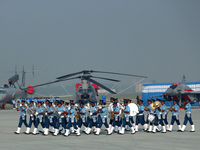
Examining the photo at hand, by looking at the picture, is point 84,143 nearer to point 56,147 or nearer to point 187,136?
point 56,147

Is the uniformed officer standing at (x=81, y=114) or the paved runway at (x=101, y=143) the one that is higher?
the uniformed officer standing at (x=81, y=114)

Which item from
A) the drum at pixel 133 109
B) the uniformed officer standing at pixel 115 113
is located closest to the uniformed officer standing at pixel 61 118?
the uniformed officer standing at pixel 115 113

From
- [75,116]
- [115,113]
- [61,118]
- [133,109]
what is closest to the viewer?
[61,118]

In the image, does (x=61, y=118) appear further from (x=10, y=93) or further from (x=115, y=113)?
(x=10, y=93)

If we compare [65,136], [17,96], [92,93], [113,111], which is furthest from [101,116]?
[17,96]

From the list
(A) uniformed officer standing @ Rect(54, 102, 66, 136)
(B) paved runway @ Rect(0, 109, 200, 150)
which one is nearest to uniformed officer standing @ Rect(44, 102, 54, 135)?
(A) uniformed officer standing @ Rect(54, 102, 66, 136)

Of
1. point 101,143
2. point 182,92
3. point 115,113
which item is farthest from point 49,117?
point 182,92

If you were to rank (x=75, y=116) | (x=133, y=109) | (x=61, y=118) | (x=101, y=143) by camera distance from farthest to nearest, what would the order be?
(x=133, y=109) < (x=75, y=116) < (x=61, y=118) < (x=101, y=143)

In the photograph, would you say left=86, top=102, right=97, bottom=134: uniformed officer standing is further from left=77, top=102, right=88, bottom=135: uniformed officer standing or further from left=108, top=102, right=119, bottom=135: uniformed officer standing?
left=108, top=102, right=119, bottom=135: uniformed officer standing

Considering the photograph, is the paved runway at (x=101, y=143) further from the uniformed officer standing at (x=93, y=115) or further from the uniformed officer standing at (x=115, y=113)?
the uniformed officer standing at (x=115, y=113)

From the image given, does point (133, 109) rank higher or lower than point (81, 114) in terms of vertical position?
higher

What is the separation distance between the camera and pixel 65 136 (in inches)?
675

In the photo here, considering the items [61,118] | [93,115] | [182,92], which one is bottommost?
[61,118]

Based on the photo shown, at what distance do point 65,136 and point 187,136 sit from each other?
5.58 m
